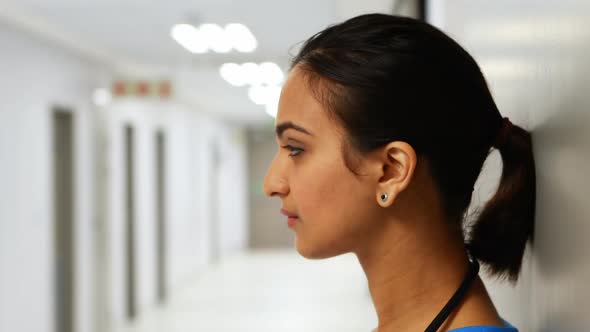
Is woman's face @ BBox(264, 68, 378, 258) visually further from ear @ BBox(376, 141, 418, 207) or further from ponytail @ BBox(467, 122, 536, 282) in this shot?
ponytail @ BBox(467, 122, 536, 282)

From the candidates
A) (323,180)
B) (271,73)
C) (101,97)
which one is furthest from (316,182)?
(101,97)

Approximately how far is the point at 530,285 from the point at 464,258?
0.42 feet

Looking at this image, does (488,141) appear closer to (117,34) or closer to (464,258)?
(464,258)

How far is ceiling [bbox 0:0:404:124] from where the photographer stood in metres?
3.91

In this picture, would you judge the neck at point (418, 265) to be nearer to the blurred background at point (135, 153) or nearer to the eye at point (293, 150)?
the eye at point (293, 150)

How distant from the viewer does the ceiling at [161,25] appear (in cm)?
391

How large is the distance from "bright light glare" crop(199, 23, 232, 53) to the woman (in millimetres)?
3988

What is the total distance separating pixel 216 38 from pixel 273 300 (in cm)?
362

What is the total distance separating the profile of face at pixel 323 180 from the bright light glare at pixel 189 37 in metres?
3.94

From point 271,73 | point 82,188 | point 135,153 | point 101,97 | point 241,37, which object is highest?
point 241,37

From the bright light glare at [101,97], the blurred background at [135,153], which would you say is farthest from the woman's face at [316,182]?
the bright light glare at [101,97]

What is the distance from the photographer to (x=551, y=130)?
0.54 m

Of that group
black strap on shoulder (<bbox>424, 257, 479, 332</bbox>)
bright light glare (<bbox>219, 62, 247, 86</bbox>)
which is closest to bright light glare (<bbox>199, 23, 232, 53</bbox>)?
bright light glare (<bbox>219, 62, 247, 86</bbox>)

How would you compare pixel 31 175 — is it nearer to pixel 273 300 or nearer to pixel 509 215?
pixel 273 300
